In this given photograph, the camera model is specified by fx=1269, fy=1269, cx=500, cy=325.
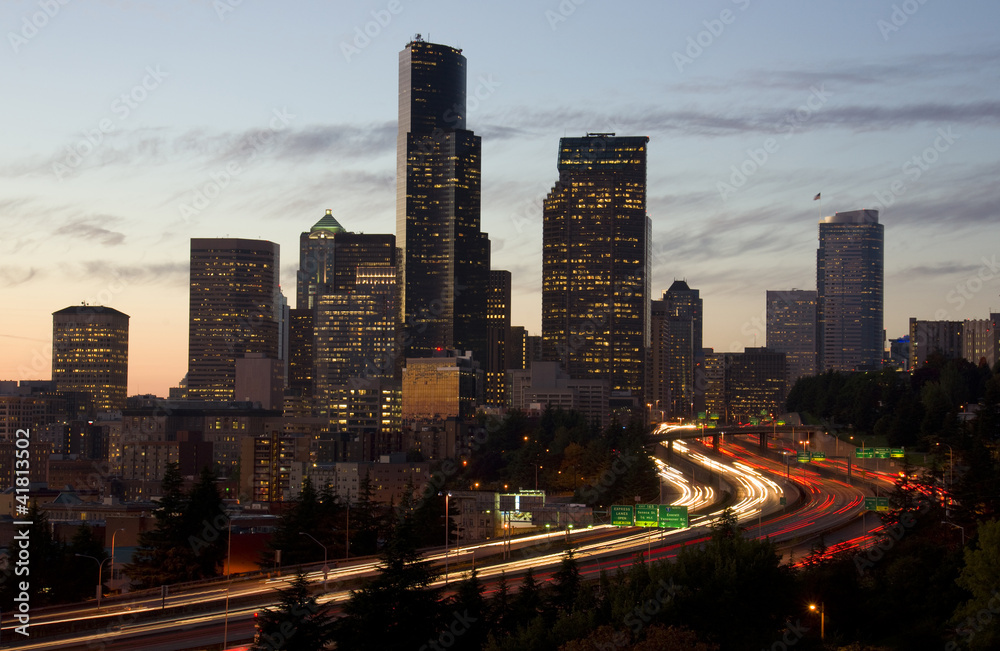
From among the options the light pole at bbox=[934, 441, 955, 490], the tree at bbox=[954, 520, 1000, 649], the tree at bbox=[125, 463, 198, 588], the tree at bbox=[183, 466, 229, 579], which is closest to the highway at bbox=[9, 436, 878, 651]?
the light pole at bbox=[934, 441, 955, 490]

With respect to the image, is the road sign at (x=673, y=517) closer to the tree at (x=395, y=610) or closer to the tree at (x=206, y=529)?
the tree at (x=206, y=529)

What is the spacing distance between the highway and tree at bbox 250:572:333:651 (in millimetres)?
2910

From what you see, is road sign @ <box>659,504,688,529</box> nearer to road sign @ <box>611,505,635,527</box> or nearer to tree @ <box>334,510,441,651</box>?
road sign @ <box>611,505,635,527</box>

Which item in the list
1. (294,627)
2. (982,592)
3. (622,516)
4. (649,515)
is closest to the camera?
(294,627)

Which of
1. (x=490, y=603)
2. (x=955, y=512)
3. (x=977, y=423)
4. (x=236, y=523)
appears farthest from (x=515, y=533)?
(x=977, y=423)

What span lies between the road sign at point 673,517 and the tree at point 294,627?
37565 mm

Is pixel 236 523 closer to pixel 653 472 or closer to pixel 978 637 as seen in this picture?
pixel 653 472

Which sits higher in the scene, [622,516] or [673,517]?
[673,517]

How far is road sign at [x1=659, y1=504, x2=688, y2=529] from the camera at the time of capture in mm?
82188

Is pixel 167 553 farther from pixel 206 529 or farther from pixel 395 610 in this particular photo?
pixel 395 610

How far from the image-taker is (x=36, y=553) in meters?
82.8

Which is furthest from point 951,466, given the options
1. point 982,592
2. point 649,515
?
point 982,592

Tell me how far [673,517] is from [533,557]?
31.1ft

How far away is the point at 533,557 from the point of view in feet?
268
